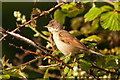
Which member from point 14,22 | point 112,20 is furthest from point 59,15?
point 14,22

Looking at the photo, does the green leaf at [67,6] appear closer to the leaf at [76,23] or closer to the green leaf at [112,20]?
the green leaf at [112,20]

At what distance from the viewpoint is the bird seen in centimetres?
312

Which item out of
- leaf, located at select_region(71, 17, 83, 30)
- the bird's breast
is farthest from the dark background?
the bird's breast

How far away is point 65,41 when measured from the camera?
3352mm

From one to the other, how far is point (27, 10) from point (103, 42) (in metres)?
1.80

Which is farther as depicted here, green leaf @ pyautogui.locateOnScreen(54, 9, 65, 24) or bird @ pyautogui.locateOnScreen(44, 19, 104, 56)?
green leaf @ pyautogui.locateOnScreen(54, 9, 65, 24)

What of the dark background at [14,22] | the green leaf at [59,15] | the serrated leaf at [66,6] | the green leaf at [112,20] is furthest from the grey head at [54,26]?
the dark background at [14,22]

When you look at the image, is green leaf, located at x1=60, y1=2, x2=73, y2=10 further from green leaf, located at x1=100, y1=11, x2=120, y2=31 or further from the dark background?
the dark background

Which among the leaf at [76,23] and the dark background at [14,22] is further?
the leaf at [76,23]

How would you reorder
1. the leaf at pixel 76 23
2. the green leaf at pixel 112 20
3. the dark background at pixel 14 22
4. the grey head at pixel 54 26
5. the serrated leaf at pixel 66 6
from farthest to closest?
1. the leaf at pixel 76 23
2. the dark background at pixel 14 22
3. the grey head at pixel 54 26
4. the serrated leaf at pixel 66 6
5. the green leaf at pixel 112 20

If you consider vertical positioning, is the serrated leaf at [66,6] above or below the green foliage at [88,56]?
above

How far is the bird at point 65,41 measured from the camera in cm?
312

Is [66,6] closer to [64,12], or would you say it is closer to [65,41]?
[64,12]

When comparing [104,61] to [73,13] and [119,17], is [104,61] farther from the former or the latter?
[73,13]
